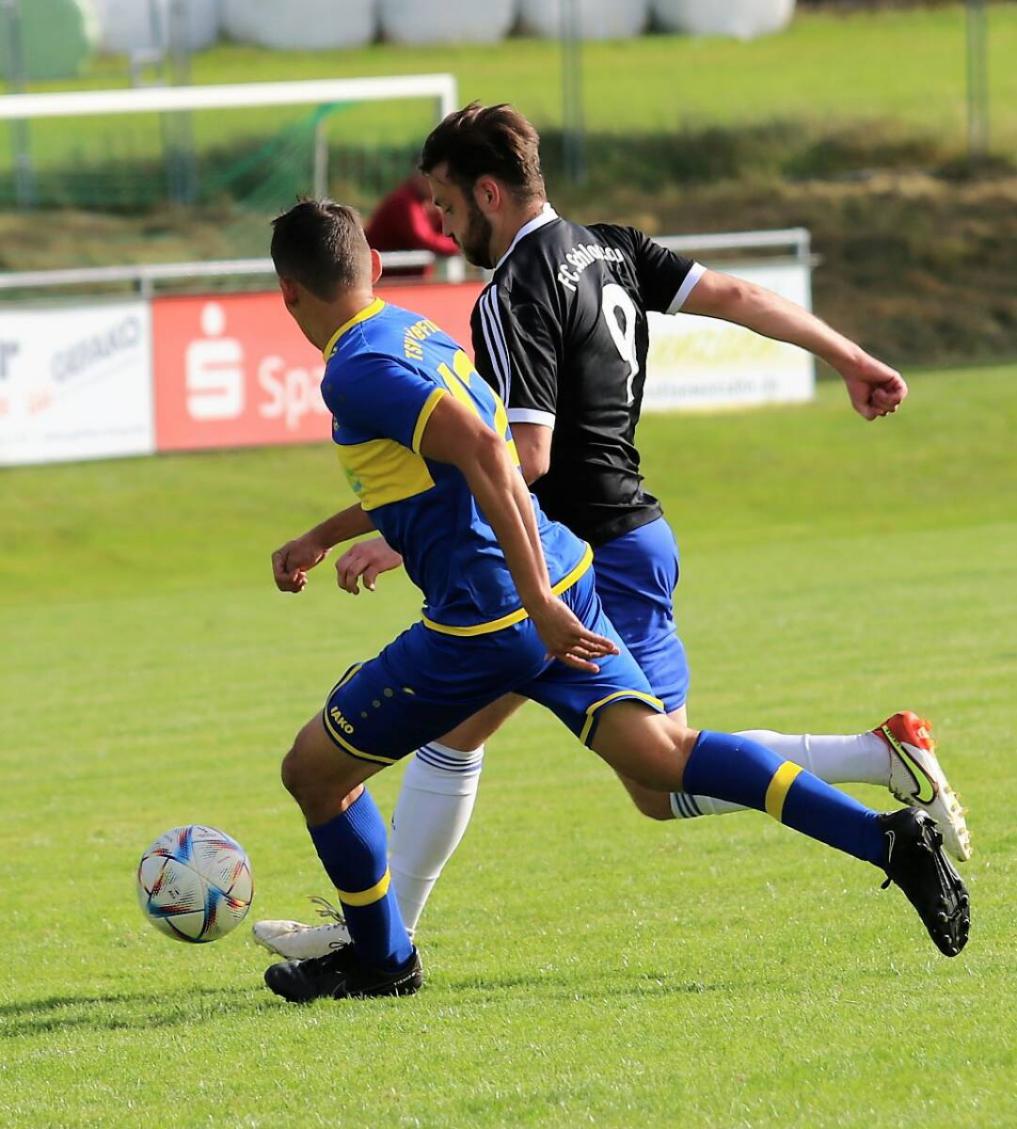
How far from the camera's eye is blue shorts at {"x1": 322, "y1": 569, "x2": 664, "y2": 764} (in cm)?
469

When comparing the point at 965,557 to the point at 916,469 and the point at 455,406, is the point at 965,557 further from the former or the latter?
the point at 455,406

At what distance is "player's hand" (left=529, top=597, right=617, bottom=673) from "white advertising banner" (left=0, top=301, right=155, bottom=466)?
1264cm

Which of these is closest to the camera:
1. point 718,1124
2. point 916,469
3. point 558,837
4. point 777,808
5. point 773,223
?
point 718,1124

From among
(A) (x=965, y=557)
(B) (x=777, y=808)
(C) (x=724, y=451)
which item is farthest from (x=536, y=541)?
(C) (x=724, y=451)

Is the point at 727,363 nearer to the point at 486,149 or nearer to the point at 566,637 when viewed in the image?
the point at 486,149

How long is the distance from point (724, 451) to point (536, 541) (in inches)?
595

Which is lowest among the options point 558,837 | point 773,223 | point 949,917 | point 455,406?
point 773,223

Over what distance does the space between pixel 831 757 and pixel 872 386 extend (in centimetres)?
108

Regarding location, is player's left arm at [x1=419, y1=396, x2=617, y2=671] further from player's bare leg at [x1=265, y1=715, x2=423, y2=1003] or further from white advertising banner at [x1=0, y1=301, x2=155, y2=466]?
white advertising banner at [x1=0, y1=301, x2=155, y2=466]

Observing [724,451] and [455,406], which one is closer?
[455,406]

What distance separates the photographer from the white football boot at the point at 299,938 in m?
5.34

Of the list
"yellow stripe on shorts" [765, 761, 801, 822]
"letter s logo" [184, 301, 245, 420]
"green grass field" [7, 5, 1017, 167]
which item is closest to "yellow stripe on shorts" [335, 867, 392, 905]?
"yellow stripe on shorts" [765, 761, 801, 822]

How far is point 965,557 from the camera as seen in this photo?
1409 cm

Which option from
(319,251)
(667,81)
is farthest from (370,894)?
(667,81)
